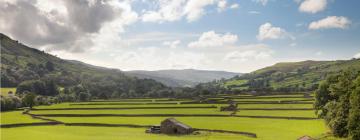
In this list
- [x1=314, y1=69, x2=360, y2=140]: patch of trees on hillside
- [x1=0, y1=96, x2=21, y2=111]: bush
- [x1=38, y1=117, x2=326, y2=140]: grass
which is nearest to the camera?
[x1=314, y1=69, x2=360, y2=140]: patch of trees on hillside

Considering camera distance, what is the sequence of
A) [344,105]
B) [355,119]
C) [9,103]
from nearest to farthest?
[355,119], [344,105], [9,103]

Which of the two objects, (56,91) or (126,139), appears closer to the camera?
(126,139)

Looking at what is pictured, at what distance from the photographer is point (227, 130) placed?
61156 millimetres

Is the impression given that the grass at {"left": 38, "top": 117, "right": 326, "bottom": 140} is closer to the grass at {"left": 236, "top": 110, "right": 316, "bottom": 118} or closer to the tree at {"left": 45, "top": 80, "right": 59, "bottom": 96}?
the grass at {"left": 236, "top": 110, "right": 316, "bottom": 118}

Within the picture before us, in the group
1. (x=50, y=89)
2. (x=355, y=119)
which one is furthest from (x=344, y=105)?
(x=50, y=89)

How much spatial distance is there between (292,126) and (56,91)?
157 meters

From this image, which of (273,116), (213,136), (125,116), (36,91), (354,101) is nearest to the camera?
(354,101)

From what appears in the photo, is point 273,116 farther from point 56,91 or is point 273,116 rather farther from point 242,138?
point 56,91

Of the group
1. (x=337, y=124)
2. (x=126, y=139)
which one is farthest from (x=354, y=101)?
(x=126, y=139)

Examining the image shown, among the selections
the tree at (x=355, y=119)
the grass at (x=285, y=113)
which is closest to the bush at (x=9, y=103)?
the grass at (x=285, y=113)

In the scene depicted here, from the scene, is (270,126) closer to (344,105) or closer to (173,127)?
(173,127)

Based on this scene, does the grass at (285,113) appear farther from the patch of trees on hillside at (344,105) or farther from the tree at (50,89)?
the tree at (50,89)

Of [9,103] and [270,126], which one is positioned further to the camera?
[9,103]

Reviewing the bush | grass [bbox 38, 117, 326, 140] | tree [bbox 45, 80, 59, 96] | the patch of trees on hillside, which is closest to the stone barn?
grass [bbox 38, 117, 326, 140]
